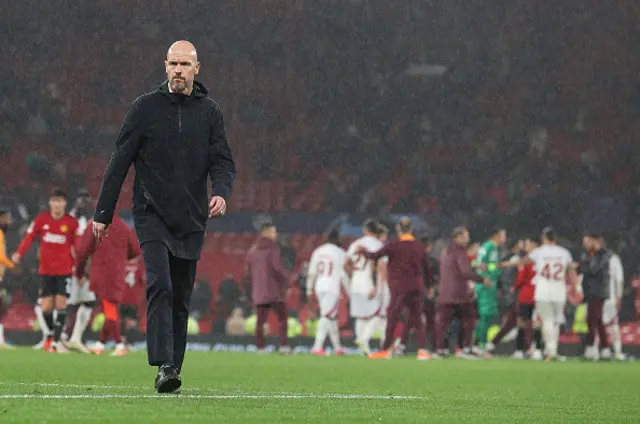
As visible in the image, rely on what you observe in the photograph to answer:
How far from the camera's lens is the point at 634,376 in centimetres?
1498

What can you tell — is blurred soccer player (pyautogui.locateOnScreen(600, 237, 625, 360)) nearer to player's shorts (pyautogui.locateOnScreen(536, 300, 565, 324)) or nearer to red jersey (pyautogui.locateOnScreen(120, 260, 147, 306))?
player's shorts (pyautogui.locateOnScreen(536, 300, 565, 324))

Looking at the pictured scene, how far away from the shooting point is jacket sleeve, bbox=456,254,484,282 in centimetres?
2005

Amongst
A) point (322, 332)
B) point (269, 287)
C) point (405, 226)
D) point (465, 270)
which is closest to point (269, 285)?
Answer: point (269, 287)

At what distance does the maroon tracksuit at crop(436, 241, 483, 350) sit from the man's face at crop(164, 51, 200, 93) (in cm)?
1304

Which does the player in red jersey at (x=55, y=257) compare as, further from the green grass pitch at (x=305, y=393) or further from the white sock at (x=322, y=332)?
the white sock at (x=322, y=332)

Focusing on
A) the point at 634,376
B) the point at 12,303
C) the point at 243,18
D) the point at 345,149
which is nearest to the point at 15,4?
the point at 243,18

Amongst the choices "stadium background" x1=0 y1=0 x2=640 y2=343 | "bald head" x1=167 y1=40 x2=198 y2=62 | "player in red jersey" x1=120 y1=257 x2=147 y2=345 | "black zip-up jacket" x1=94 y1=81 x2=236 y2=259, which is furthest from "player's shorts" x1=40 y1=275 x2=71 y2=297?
"stadium background" x1=0 y1=0 x2=640 y2=343

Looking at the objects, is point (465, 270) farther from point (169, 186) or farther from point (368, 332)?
point (169, 186)

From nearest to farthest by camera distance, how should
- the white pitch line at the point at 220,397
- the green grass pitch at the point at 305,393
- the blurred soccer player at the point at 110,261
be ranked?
the green grass pitch at the point at 305,393, the white pitch line at the point at 220,397, the blurred soccer player at the point at 110,261

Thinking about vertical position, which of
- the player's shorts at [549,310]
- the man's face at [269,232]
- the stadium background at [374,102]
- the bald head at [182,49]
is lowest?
the player's shorts at [549,310]

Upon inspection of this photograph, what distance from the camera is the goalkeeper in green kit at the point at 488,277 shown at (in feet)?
71.1

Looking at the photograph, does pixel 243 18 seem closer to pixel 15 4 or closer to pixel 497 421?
pixel 15 4

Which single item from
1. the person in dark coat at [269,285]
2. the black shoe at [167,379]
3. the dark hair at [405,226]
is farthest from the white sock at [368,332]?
the black shoe at [167,379]

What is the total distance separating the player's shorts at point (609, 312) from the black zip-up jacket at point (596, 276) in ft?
4.09
